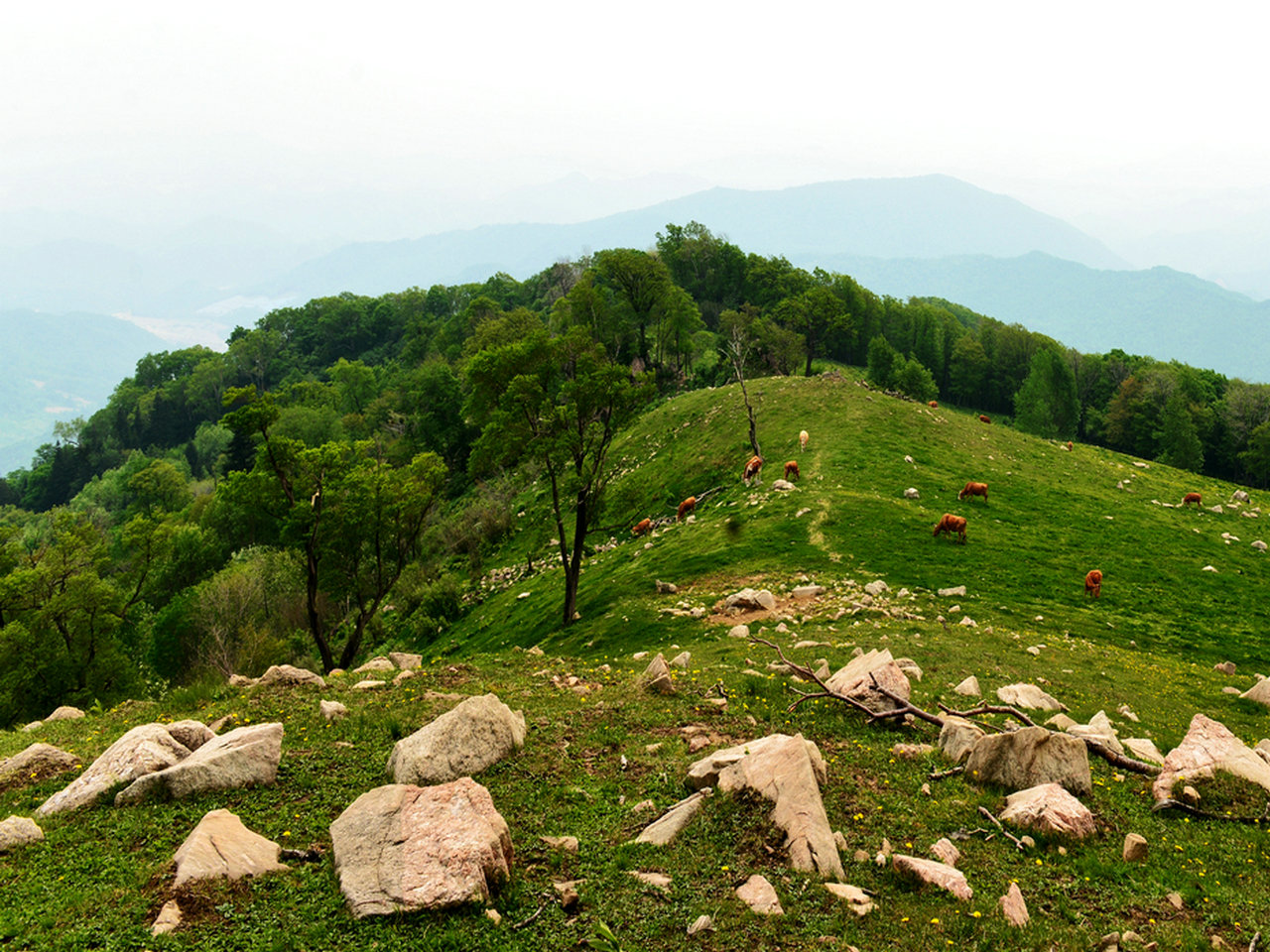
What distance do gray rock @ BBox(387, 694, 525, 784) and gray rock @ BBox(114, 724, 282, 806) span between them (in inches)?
85.1

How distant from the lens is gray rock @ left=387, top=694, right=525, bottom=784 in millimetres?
11180

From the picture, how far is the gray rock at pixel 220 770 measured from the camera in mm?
10523

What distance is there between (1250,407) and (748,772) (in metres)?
130

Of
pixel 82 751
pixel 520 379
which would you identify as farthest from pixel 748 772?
pixel 520 379

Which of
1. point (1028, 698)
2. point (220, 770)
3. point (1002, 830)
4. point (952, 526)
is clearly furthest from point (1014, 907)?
point (952, 526)

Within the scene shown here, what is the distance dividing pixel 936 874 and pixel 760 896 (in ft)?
8.64

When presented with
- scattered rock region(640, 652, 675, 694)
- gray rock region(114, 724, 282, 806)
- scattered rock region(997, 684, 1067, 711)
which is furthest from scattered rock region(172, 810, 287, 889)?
scattered rock region(997, 684, 1067, 711)

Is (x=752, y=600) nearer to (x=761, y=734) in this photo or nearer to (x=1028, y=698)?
(x=1028, y=698)

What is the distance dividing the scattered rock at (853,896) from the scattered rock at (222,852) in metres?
7.80

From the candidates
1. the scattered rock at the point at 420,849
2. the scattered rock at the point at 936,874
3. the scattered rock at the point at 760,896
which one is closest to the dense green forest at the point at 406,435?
the scattered rock at the point at 420,849

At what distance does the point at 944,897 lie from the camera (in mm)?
8727

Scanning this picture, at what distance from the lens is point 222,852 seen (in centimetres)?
879

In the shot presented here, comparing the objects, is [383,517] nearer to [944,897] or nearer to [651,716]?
[651,716]

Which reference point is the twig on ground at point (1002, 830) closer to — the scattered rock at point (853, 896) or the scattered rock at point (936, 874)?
the scattered rock at point (936, 874)
